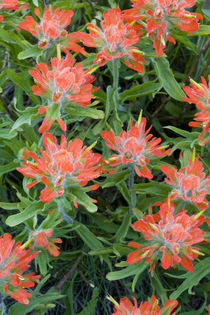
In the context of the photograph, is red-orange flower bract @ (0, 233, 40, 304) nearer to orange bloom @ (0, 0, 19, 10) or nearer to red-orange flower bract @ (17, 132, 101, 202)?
red-orange flower bract @ (17, 132, 101, 202)

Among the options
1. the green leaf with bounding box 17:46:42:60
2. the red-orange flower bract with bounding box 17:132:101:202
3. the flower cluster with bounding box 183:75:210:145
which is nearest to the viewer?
the red-orange flower bract with bounding box 17:132:101:202

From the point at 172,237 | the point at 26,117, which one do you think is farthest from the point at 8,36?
the point at 172,237

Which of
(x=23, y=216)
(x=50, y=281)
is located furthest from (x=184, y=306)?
(x=23, y=216)

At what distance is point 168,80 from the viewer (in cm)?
110

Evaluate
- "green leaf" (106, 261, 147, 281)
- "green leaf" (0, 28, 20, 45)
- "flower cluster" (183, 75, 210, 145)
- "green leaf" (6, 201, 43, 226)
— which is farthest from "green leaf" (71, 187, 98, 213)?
"green leaf" (0, 28, 20, 45)

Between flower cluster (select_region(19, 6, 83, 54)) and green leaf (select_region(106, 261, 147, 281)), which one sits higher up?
flower cluster (select_region(19, 6, 83, 54))

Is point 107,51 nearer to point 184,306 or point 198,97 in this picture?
point 198,97

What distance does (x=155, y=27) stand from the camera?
38.4 inches

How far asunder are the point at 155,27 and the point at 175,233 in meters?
0.50

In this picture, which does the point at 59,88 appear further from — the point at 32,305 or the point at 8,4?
the point at 32,305

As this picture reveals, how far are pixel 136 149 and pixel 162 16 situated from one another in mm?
338

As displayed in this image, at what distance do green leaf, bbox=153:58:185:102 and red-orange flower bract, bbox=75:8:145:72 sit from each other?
10cm

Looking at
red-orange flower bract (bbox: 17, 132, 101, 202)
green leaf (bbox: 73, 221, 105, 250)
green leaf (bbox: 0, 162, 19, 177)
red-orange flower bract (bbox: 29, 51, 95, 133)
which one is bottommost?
green leaf (bbox: 73, 221, 105, 250)

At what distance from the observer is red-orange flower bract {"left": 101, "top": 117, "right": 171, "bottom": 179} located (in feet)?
3.13
